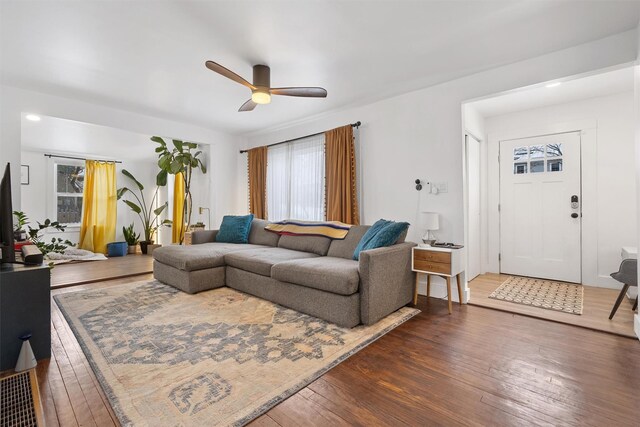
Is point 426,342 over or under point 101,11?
under

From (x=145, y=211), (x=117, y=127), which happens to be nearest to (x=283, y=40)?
(x=117, y=127)

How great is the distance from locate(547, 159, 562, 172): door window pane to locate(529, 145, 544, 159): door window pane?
0.47 ft

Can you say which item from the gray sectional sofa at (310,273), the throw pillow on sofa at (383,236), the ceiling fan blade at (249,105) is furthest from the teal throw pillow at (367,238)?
the ceiling fan blade at (249,105)

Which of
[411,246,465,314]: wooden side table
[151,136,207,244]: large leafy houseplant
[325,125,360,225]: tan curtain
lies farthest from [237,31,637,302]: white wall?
[151,136,207,244]: large leafy houseplant

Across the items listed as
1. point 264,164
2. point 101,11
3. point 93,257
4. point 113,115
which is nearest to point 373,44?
point 101,11

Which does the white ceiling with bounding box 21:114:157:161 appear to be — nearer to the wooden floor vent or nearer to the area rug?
the area rug

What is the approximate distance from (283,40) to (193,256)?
248 cm

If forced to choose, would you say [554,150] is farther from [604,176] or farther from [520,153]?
[604,176]

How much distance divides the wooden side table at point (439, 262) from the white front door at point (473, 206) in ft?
3.74

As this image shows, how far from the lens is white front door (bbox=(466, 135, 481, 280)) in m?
4.12

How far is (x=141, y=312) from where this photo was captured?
2.87 m

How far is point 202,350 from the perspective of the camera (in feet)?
6.96

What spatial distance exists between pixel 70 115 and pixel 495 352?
17.6 ft

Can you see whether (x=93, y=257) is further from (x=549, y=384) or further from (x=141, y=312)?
(x=549, y=384)
